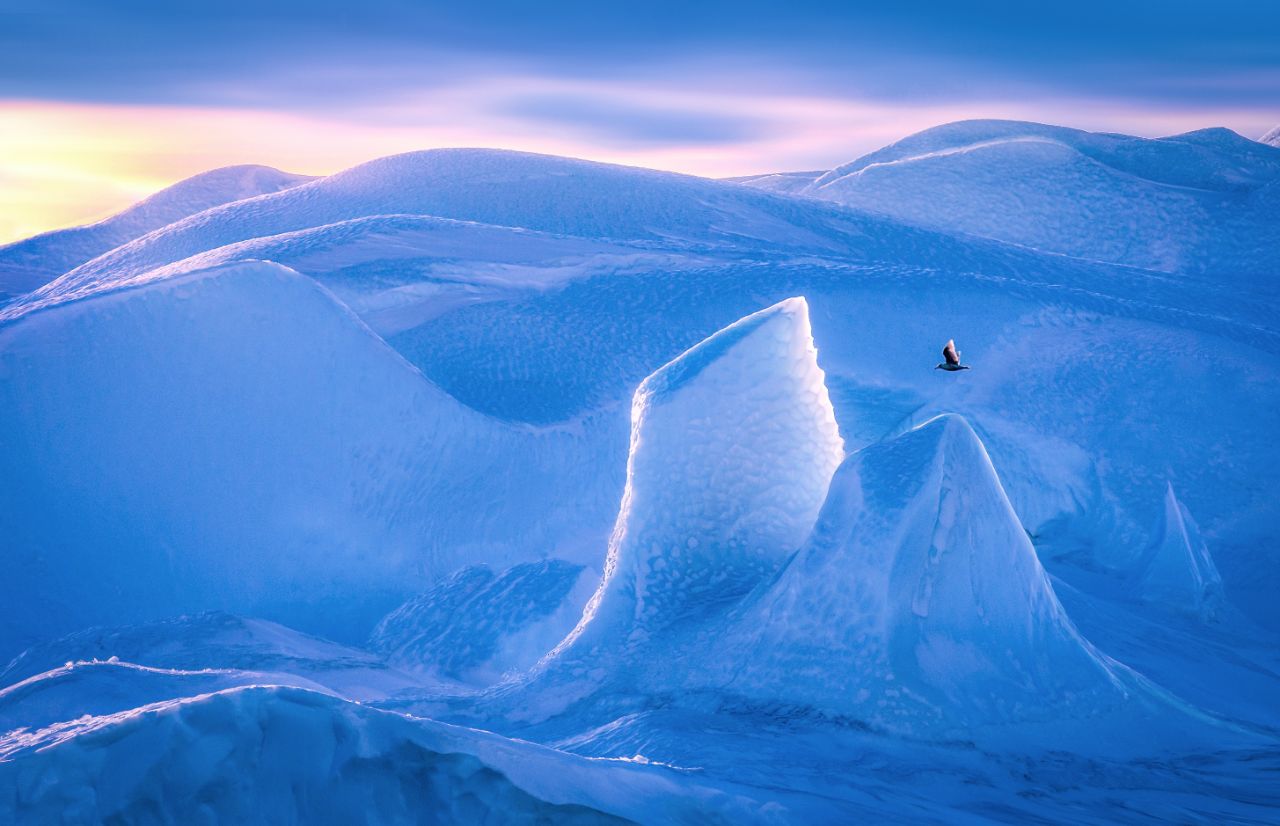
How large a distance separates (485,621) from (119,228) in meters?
10.6

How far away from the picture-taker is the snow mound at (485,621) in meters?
5.00

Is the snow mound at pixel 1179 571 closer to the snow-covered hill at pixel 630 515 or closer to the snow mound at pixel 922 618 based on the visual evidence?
the snow-covered hill at pixel 630 515

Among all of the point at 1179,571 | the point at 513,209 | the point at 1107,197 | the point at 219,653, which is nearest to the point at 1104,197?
the point at 1107,197

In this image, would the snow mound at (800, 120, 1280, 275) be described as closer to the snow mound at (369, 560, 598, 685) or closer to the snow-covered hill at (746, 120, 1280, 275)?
the snow-covered hill at (746, 120, 1280, 275)

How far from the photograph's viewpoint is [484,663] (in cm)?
499

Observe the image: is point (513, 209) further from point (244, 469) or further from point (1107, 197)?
point (1107, 197)

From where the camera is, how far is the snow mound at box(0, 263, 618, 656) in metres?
5.38

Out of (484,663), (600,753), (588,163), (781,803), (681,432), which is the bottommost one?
(484,663)

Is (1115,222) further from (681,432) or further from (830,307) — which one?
(681,432)

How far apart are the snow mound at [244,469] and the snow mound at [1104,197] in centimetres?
489

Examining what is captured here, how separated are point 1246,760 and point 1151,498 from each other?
3.17 meters

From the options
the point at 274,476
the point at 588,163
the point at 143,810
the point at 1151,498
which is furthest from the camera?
the point at 588,163

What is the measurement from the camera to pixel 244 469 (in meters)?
5.62

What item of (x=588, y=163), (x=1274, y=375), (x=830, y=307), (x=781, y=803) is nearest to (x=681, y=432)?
(x=781, y=803)
